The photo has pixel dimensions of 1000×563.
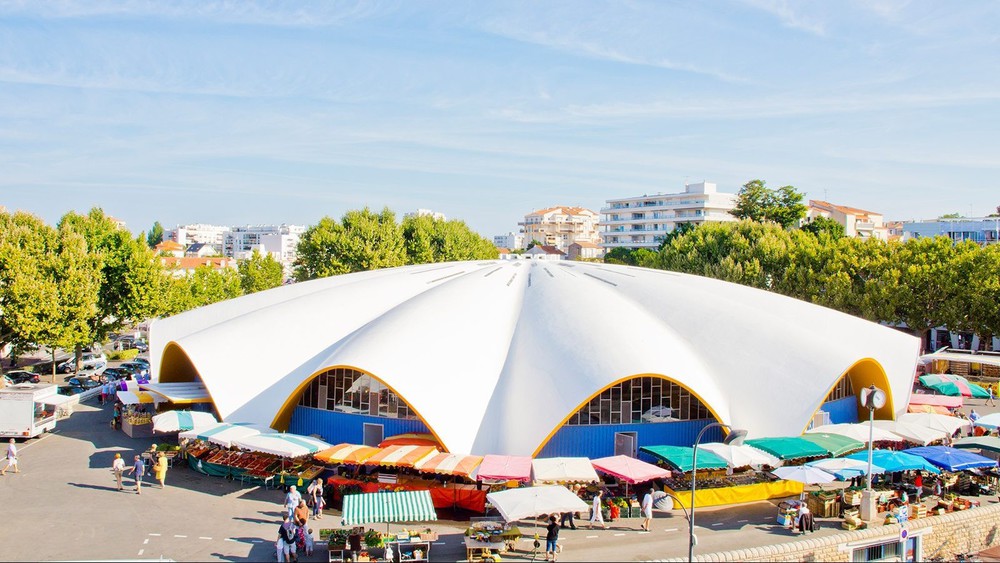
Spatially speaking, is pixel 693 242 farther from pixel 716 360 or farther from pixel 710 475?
pixel 710 475

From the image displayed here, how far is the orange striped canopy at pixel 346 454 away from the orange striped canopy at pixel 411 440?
1.17 metres

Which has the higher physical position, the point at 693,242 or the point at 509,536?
the point at 693,242

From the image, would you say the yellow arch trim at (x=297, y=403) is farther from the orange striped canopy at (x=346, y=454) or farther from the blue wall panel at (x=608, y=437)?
the blue wall panel at (x=608, y=437)

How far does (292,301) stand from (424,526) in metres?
14.5

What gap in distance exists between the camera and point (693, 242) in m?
60.1

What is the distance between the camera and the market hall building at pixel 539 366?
23.4 m

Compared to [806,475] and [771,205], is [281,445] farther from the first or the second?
[771,205]

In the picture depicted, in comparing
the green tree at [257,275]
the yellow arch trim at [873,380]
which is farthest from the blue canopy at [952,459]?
the green tree at [257,275]

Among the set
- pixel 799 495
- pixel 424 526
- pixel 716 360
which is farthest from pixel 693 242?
pixel 424 526

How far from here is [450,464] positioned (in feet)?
68.8

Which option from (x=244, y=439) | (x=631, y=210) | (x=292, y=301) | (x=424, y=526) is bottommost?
(x=424, y=526)

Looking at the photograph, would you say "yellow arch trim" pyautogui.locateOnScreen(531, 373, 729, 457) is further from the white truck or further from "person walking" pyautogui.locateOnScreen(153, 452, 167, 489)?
the white truck

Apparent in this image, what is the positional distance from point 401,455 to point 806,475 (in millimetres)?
11705

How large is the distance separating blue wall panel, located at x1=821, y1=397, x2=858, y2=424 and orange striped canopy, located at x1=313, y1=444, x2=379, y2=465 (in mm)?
16957
